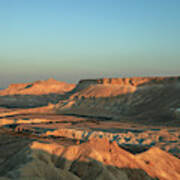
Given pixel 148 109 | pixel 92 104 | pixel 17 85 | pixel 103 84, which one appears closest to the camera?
pixel 148 109

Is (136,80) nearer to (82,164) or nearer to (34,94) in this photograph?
(34,94)

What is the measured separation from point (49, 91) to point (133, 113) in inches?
2760

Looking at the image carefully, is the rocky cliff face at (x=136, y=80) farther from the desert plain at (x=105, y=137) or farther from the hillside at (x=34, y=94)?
the hillside at (x=34, y=94)

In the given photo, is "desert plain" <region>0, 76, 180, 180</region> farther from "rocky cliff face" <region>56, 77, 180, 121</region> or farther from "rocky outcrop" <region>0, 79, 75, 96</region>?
"rocky outcrop" <region>0, 79, 75, 96</region>

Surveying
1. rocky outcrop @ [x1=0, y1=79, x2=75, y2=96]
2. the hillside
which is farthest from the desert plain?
rocky outcrop @ [x1=0, y1=79, x2=75, y2=96]

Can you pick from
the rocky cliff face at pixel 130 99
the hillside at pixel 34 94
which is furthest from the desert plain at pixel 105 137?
the hillside at pixel 34 94

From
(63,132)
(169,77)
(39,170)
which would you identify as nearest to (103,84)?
(169,77)

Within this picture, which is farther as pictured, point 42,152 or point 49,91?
point 49,91

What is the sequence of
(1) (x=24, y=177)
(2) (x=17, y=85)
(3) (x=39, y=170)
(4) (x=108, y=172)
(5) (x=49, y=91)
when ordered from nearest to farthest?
(1) (x=24, y=177) < (3) (x=39, y=170) < (4) (x=108, y=172) < (5) (x=49, y=91) < (2) (x=17, y=85)

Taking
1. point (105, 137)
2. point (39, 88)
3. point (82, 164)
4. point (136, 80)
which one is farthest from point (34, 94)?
point (82, 164)

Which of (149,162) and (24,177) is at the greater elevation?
(24,177)

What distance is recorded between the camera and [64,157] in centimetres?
1516

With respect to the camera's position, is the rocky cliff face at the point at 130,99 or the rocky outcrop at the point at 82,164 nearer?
the rocky outcrop at the point at 82,164

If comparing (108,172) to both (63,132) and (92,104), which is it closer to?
(63,132)
